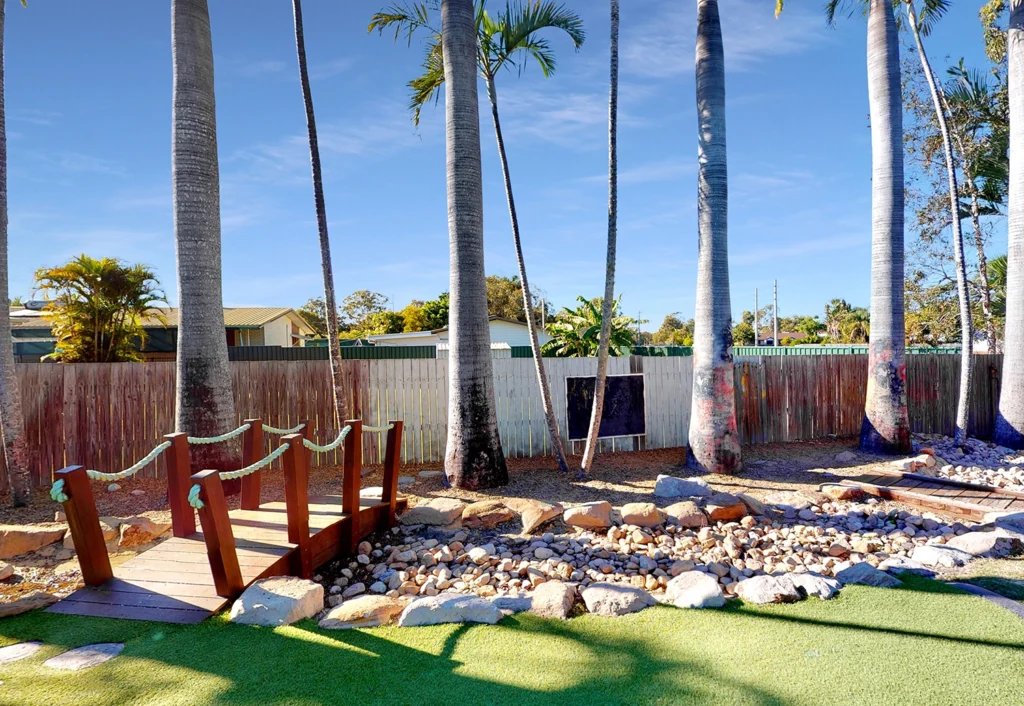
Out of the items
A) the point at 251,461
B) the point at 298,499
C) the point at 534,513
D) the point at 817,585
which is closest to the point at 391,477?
the point at 251,461

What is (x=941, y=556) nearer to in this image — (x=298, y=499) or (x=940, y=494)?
(x=940, y=494)

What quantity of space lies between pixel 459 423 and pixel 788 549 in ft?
12.9

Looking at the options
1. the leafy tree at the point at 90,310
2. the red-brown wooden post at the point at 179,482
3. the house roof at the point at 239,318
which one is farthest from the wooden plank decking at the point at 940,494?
the house roof at the point at 239,318

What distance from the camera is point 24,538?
5.61m

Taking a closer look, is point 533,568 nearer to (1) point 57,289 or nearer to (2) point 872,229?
(2) point 872,229

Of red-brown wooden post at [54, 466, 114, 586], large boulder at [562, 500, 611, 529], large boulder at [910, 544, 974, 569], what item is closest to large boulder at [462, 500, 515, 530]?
large boulder at [562, 500, 611, 529]

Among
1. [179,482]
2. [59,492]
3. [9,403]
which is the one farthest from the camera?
[9,403]

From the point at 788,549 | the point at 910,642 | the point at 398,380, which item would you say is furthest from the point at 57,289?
the point at 910,642

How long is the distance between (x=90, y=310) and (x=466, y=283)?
530 inches

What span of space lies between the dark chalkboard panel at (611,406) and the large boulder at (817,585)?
5857 mm

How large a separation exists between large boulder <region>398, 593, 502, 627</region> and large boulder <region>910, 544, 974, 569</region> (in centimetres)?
372

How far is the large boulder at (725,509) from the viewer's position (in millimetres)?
6363

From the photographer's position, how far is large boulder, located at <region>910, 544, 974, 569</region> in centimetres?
500

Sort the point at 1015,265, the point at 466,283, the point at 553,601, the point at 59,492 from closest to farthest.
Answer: the point at 59,492
the point at 553,601
the point at 466,283
the point at 1015,265
